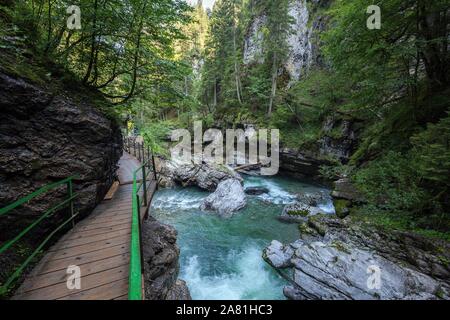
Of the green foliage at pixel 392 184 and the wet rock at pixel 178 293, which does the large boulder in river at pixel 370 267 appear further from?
the wet rock at pixel 178 293

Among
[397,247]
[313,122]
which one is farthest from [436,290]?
[313,122]

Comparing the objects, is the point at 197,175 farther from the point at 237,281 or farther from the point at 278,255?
the point at 237,281

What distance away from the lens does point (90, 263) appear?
128 inches

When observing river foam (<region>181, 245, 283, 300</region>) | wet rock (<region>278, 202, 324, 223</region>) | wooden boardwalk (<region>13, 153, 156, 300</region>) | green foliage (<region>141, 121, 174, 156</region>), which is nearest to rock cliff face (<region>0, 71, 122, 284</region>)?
wooden boardwalk (<region>13, 153, 156, 300</region>)

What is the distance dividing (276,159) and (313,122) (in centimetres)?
490

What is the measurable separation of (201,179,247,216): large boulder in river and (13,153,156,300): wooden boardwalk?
7.74 m

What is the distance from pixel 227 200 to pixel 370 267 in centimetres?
839

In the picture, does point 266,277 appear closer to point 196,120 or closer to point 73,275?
point 73,275

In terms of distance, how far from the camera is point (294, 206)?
1186 cm

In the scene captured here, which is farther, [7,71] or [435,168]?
[435,168]

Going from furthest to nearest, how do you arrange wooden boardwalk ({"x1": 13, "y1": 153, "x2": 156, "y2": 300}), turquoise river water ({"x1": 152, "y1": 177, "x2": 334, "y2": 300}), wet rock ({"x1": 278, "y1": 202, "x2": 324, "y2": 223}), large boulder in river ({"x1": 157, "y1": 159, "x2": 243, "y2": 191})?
1. large boulder in river ({"x1": 157, "y1": 159, "x2": 243, "y2": 191})
2. wet rock ({"x1": 278, "y1": 202, "x2": 324, "y2": 223})
3. turquoise river water ({"x1": 152, "y1": 177, "x2": 334, "y2": 300})
4. wooden boardwalk ({"x1": 13, "y1": 153, "x2": 156, "y2": 300})

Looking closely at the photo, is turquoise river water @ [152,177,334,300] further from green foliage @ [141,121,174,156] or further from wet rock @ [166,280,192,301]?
green foliage @ [141,121,174,156]

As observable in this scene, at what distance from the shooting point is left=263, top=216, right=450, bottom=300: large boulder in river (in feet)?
15.3

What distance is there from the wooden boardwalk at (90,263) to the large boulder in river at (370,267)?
16.0 ft
